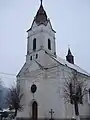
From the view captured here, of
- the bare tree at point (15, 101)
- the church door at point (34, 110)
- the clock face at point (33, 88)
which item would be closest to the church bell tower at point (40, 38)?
the clock face at point (33, 88)

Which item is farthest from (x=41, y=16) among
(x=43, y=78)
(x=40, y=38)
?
(x=43, y=78)

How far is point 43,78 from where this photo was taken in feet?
86.0

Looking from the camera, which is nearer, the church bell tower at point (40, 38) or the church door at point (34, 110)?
the church door at point (34, 110)

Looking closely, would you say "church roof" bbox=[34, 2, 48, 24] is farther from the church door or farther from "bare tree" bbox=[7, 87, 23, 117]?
the church door

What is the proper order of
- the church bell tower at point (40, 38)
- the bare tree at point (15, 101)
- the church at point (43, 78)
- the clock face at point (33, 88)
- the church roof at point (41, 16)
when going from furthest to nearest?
the church roof at point (41, 16) → the church bell tower at point (40, 38) → the bare tree at point (15, 101) → the clock face at point (33, 88) → the church at point (43, 78)

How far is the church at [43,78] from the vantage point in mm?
23688

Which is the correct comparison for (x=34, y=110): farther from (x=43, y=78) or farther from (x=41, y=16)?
(x=41, y=16)

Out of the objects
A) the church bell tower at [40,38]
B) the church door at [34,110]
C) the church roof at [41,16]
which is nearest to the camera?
the church door at [34,110]

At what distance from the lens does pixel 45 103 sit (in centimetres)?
2489

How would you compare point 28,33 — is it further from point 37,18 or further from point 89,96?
point 89,96

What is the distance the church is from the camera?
2369cm

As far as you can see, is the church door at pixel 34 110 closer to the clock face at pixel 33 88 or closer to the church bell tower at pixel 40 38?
the clock face at pixel 33 88

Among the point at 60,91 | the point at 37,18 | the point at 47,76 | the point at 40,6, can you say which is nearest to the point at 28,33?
the point at 37,18

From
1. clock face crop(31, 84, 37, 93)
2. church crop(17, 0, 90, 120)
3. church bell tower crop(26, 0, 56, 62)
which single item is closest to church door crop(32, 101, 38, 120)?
church crop(17, 0, 90, 120)
